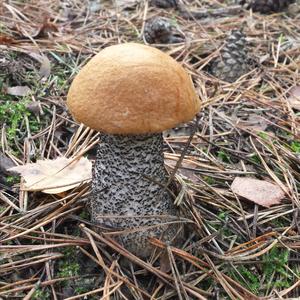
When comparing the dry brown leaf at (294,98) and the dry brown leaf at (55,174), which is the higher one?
the dry brown leaf at (55,174)

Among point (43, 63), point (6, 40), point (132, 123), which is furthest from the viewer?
point (6, 40)

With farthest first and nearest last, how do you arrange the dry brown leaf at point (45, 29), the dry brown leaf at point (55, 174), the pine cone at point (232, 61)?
the dry brown leaf at point (45, 29), the pine cone at point (232, 61), the dry brown leaf at point (55, 174)

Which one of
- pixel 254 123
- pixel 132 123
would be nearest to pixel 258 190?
pixel 254 123

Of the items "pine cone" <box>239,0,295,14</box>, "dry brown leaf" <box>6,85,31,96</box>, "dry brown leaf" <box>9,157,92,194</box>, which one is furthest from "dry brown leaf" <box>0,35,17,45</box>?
"pine cone" <box>239,0,295,14</box>

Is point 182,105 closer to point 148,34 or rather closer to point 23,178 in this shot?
point 23,178

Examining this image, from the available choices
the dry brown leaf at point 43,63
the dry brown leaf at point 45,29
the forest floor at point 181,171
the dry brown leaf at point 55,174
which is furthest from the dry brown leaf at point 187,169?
the dry brown leaf at point 45,29

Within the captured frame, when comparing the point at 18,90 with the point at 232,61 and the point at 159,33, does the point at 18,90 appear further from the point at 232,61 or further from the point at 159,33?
the point at 232,61

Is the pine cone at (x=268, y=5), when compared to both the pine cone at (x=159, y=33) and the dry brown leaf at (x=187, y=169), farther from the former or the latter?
the dry brown leaf at (x=187, y=169)

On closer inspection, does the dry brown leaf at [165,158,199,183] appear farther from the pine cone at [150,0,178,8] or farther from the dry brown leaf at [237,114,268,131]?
the pine cone at [150,0,178,8]
